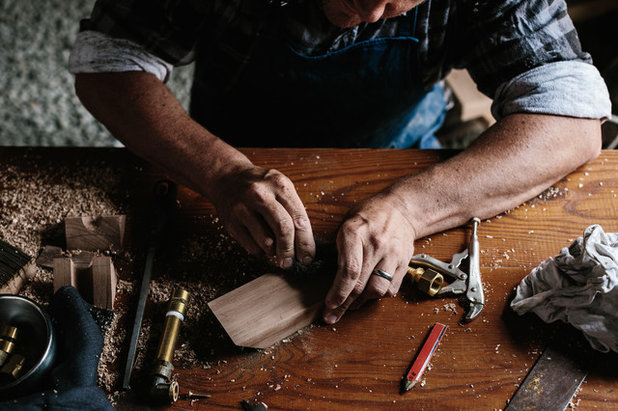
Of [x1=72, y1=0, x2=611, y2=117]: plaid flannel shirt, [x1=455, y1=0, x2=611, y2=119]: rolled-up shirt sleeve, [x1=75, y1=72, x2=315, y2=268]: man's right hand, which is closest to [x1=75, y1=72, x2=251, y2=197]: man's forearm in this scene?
[x1=75, y1=72, x2=315, y2=268]: man's right hand

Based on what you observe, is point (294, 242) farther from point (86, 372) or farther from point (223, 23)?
point (223, 23)

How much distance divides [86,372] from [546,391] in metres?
0.87

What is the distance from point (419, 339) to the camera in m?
1.00

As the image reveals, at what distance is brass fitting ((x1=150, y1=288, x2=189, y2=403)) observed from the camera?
2.93 ft

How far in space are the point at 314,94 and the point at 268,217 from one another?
54cm

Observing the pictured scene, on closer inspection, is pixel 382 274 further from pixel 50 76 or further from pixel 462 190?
pixel 50 76

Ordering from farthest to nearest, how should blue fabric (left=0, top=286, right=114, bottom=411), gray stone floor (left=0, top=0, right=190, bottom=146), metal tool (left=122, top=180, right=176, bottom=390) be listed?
gray stone floor (left=0, top=0, right=190, bottom=146) → metal tool (left=122, top=180, right=176, bottom=390) → blue fabric (left=0, top=286, right=114, bottom=411)

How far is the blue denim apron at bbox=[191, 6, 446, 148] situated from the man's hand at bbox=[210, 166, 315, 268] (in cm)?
41

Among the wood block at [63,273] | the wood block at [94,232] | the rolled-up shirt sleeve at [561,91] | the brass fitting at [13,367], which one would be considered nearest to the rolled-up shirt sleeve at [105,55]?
the wood block at [94,232]

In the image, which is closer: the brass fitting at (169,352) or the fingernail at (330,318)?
the brass fitting at (169,352)

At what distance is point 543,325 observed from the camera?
101 centimetres

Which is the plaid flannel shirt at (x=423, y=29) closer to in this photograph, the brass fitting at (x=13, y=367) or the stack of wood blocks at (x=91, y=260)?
the stack of wood blocks at (x=91, y=260)

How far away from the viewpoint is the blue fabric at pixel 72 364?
2.78 ft

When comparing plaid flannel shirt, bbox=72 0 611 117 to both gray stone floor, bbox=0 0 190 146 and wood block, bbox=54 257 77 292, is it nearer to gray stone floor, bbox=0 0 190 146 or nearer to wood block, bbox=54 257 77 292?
wood block, bbox=54 257 77 292
